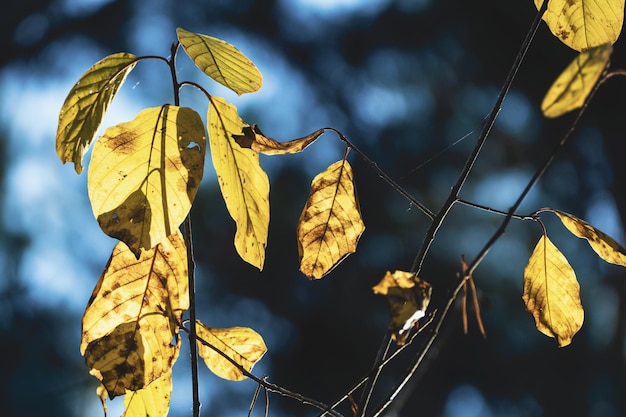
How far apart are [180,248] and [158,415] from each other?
0.17m

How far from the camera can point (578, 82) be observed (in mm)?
379

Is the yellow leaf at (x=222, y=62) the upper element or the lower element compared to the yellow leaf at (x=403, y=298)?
upper

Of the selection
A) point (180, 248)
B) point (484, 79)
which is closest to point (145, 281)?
point (180, 248)

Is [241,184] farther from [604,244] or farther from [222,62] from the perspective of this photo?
[604,244]

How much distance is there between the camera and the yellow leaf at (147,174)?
0.49 m

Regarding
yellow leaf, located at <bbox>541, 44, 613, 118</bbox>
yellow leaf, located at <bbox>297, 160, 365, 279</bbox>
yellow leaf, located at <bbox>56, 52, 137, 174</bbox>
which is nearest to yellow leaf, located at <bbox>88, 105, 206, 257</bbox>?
yellow leaf, located at <bbox>56, 52, 137, 174</bbox>

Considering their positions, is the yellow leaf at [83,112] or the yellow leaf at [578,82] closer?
the yellow leaf at [578,82]

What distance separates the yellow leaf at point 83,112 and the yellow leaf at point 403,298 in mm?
258

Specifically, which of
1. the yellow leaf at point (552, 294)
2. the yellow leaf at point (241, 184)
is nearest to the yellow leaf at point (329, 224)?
the yellow leaf at point (241, 184)

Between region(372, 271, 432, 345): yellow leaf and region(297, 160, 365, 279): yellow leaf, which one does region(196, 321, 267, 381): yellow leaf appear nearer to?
region(297, 160, 365, 279): yellow leaf

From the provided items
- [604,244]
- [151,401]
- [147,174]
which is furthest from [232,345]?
[604,244]

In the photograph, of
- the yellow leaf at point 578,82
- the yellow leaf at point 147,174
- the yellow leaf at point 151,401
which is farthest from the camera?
the yellow leaf at point 151,401

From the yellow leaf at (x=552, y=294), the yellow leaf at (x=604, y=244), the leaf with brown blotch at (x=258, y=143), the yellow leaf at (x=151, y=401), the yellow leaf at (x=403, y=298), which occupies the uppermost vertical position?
the leaf with brown blotch at (x=258, y=143)

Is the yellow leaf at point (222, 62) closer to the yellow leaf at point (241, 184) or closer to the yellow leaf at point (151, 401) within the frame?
the yellow leaf at point (241, 184)
